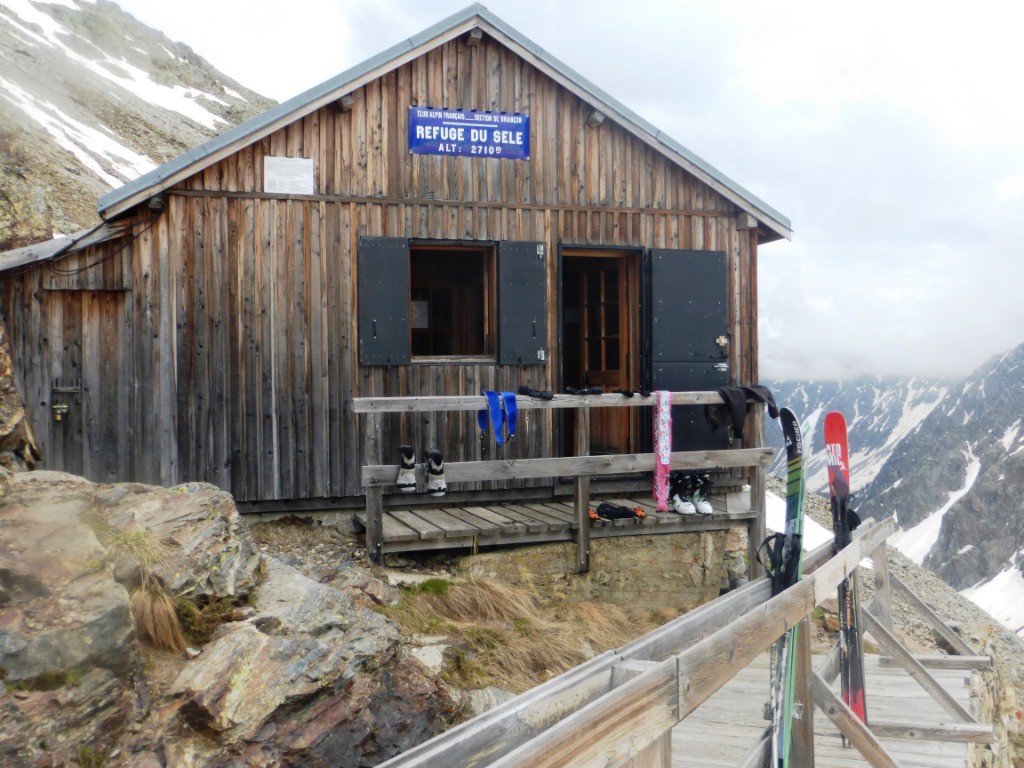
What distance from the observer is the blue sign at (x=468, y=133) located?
27.1ft

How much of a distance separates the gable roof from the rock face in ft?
12.2

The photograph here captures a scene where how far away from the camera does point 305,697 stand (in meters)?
3.74

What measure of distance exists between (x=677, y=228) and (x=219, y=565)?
6.45 m

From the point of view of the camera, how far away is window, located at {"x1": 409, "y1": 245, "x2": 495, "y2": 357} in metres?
10.8

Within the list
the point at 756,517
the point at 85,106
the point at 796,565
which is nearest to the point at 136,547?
the point at 796,565

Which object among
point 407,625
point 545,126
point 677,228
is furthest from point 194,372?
point 677,228

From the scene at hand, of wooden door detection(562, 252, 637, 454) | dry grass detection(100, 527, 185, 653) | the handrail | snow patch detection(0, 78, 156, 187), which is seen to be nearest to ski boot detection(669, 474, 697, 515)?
wooden door detection(562, 252, 637, 454)

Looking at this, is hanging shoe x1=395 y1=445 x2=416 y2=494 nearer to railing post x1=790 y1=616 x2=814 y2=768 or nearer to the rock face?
the rock face

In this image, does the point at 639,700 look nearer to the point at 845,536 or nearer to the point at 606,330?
the point at 845,536

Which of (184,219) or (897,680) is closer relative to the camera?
(897,680)

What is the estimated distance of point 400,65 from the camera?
8.07 metres

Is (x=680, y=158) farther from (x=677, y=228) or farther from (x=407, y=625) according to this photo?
(x=407, y=625)

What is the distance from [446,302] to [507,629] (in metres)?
5.86

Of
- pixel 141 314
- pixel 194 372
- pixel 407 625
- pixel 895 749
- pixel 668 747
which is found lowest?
pixel 895 749
